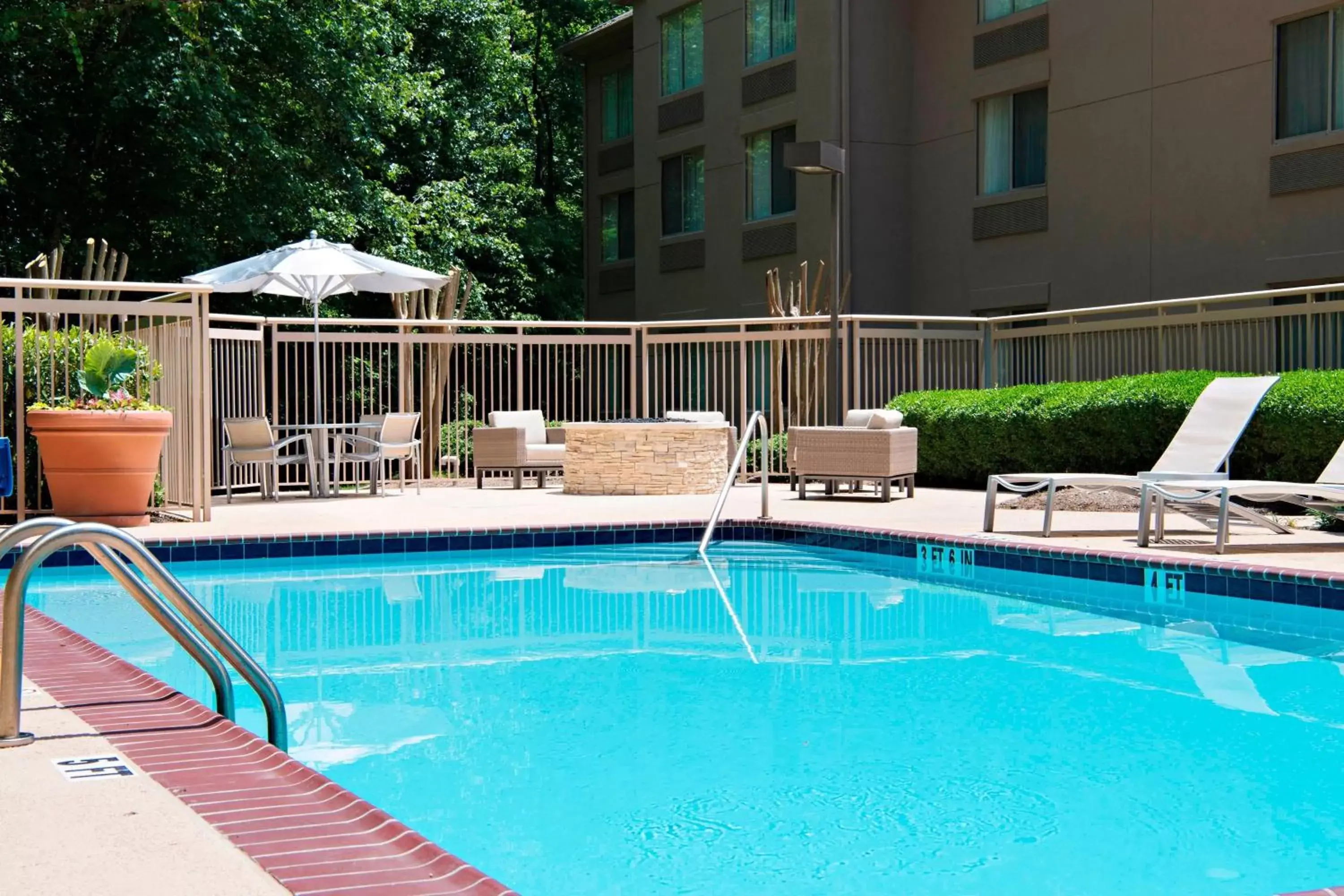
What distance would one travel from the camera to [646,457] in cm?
1446

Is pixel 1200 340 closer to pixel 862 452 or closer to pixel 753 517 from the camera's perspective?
pixel 862 452

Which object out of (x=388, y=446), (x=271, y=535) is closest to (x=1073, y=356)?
(x=388, y=446)

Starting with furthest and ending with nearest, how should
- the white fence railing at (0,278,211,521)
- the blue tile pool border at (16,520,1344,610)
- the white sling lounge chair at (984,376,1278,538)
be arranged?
the white fence railing at (0,278,211,521) < the white sling lounge chair at (984,376,1278,538) < the blue tile pool border at (16,520,1344,610)

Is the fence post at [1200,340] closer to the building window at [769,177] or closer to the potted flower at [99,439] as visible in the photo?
the building window at [769,177]

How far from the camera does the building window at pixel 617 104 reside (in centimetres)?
Answer: 2630

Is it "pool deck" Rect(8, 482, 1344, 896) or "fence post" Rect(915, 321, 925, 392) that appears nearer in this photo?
"pool deck" Rect(8, 482, 1344, 896)

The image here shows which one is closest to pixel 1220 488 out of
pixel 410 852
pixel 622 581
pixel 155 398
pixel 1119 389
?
pixel 622 581

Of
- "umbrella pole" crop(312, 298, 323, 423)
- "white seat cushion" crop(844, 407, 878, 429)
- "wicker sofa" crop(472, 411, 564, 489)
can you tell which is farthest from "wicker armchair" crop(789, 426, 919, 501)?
"umbrella pole" crop(312, 298, 323, 423)

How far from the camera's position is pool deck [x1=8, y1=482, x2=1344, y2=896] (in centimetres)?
272

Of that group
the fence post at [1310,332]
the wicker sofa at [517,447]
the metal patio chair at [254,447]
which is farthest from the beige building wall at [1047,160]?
the metal patio chair at [254,447]

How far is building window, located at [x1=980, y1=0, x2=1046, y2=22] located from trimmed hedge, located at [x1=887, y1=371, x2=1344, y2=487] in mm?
5994

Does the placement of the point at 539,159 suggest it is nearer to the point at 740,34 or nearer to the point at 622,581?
the point at 740,34

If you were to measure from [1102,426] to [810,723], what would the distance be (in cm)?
860

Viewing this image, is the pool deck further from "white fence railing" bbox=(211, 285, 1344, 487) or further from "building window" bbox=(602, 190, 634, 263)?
"building window" bbox=(602, 190, 634, 263)
